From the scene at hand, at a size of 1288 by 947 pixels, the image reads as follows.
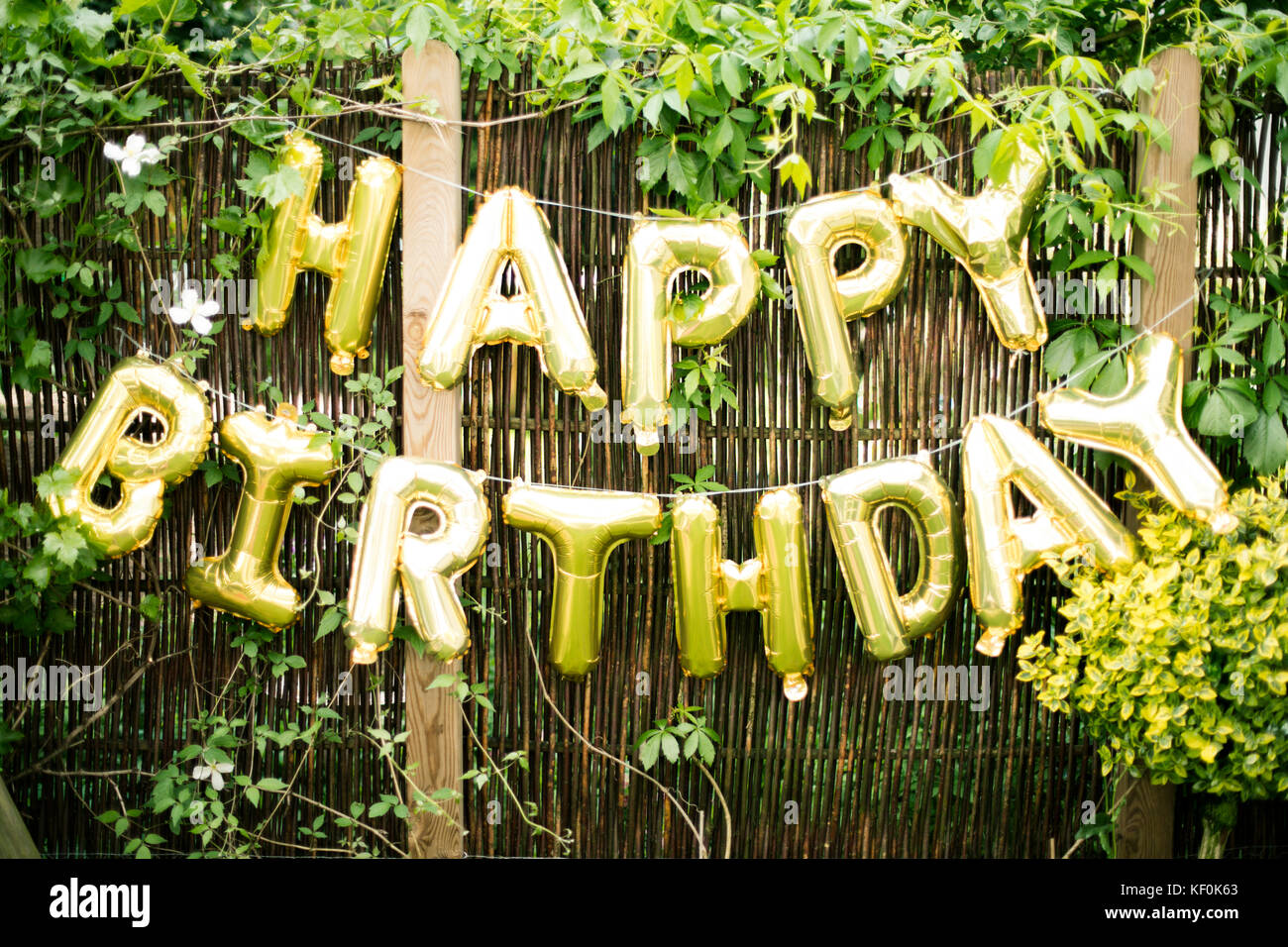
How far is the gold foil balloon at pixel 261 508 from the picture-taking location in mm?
2344

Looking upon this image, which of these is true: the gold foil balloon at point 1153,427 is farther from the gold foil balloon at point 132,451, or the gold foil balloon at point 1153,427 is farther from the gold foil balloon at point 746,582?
the gold foil balloon at point 132,451

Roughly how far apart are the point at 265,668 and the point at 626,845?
1.15 meters

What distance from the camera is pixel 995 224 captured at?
Result: 2324 millimetres

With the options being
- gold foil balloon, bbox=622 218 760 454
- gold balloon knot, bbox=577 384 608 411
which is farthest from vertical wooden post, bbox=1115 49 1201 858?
gold balloon knot, bbox=577 384 608 411

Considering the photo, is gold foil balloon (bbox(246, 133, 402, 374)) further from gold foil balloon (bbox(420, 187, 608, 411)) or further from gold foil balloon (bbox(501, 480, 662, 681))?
gold foil balloon (bbox(501, 480, 662, 681))

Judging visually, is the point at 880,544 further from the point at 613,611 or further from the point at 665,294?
the point at 665,294

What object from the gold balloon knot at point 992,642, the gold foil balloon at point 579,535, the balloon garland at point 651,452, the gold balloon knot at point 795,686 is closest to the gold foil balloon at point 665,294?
the balloon garland at point 651,452

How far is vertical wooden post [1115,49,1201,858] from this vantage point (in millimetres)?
2400

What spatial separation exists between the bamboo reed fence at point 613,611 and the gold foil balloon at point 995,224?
15 centimetres

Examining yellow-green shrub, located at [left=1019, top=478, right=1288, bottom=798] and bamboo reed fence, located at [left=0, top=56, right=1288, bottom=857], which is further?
bamboo reed fence, located at [left=0, top=56, right=1288, bottom=857]

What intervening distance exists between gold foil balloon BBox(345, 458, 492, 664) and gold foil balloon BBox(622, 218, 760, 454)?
508 mm

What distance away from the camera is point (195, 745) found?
246 centimetres

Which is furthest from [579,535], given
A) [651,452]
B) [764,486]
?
[764,486]
